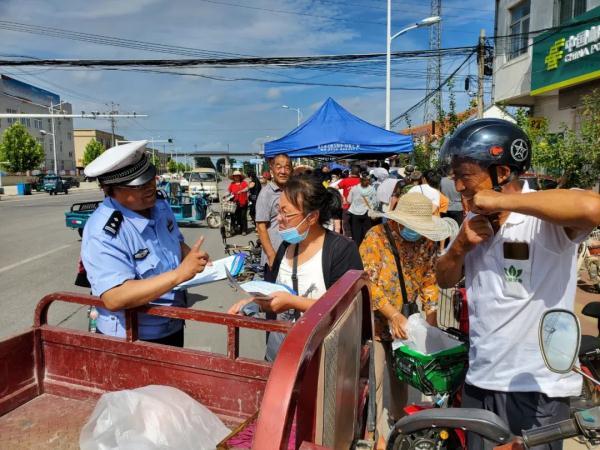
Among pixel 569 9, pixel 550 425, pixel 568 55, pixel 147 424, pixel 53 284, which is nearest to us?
pixel 550 425

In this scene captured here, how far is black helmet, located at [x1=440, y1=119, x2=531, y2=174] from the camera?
180 centimetres

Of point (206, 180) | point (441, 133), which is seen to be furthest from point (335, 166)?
point (206, 180)

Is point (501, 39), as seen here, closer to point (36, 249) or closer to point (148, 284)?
point (36, 249)

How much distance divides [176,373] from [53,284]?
6370 mm

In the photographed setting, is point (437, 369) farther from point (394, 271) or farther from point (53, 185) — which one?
point (53, 185)

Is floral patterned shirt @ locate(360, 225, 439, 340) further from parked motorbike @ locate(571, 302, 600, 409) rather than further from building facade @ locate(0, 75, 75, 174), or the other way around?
building facade @ locate(0, 75, 75, 174)

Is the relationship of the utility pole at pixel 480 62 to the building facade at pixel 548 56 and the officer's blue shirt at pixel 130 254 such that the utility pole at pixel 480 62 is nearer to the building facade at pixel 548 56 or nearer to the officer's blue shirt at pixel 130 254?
the building facade at pixel 548 56

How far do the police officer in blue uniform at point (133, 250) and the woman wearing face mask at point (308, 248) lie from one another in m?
0.42

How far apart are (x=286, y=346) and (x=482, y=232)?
3.52ft

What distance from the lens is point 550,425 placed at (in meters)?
1.34

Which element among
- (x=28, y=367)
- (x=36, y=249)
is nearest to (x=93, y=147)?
(x=36, y=249)

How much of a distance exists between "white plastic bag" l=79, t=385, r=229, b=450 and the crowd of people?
1.41ft

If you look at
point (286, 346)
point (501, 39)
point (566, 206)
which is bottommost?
point (286, 346)

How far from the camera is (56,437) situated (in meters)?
2.12
